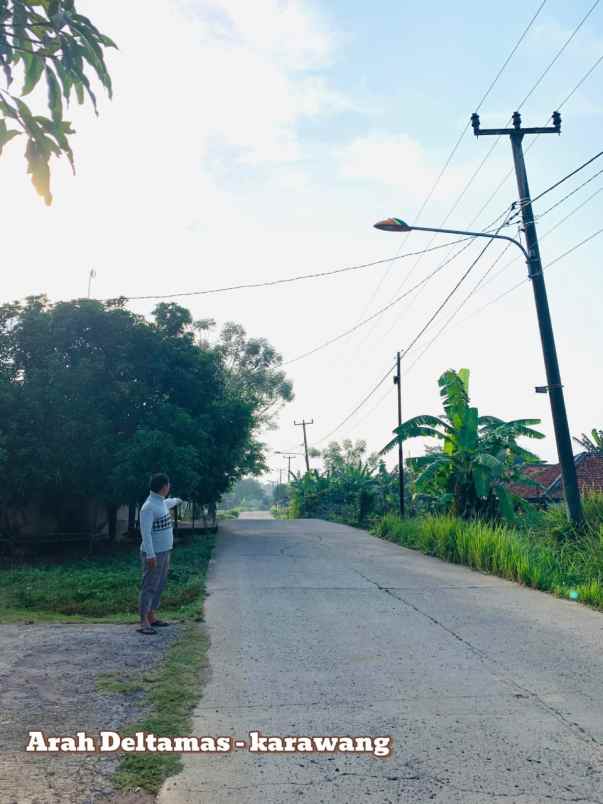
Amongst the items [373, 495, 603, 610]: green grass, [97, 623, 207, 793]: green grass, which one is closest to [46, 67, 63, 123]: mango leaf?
[97, 623, 207, 793]: green grass

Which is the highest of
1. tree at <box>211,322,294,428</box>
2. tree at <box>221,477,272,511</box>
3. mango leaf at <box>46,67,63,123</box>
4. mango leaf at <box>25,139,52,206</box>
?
tree at <box>211,322,294,428</box>

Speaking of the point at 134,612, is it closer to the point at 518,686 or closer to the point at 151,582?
the point at 151,582

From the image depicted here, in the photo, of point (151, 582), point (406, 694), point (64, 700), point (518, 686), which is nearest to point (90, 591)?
point (151, 582)

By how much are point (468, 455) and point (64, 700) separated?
1419 cm

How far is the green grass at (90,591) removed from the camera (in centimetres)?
874

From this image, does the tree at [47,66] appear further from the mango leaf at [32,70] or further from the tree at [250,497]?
the tree at [250,497]

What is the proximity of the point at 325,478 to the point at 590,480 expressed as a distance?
623 inches

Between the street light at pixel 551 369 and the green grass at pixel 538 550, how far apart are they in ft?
2.29

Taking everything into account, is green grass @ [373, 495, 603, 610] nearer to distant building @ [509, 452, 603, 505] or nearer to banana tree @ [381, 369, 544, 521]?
banana tree @ [381, 369, 544, 521]

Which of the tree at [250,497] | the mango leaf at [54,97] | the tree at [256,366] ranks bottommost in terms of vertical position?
the tree at [250,497]

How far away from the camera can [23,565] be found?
16.0 m

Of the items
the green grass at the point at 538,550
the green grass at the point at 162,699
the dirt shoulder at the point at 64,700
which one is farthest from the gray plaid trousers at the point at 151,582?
the green grass at the point at 538,550

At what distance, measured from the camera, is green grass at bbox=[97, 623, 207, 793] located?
12.6 feet

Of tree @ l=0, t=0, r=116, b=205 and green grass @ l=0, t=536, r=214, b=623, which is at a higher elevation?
tree @ l=0, t=0, r=116, b=205
